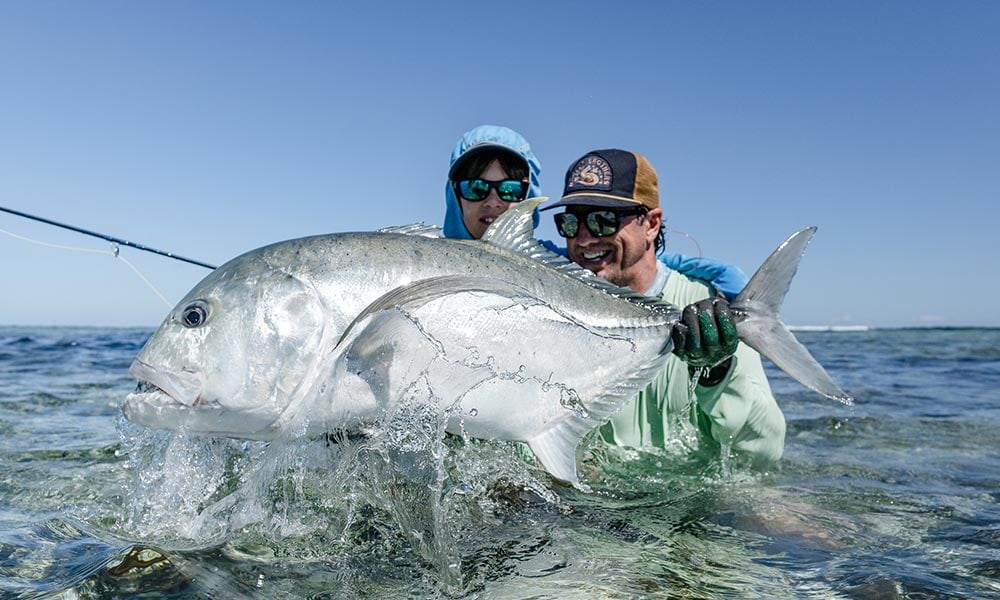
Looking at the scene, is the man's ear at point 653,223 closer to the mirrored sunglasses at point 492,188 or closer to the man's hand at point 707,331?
the mirrored sunglasses at point 492,188

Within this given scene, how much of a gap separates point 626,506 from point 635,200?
1757mm

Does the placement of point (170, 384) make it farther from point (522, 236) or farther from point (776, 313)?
point (776, 313)

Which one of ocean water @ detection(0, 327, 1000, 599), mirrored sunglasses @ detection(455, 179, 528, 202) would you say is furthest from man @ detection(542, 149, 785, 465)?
mirrored sunglasses @ detection(455, 179, 528, 202)

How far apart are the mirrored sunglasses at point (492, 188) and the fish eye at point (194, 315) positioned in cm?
272

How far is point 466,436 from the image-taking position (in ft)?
9.10

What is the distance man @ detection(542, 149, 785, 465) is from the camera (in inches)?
162

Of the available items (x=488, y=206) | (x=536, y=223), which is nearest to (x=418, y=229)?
(x=488, y=206)

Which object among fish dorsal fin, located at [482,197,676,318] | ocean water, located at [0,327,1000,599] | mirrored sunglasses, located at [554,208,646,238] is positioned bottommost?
ocean water, located at [0,327,1000,599]

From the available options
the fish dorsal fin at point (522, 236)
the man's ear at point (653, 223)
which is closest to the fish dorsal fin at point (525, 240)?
the fish dorsal fin at point (522, 236)

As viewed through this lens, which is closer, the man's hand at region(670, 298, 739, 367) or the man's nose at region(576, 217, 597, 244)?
the man's hand at region(670, 298, 739, 367)

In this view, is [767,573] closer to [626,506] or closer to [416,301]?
[626,506]

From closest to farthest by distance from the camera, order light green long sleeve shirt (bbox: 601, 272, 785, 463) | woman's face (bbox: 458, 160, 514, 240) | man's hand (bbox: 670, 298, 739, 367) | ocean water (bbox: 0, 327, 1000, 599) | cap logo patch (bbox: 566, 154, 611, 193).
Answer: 1. ocean water (bbox: 0, 327, 1000, 599)
2. man's hand (bbox: 670, 298, 739, 367)
3. light green long sleeve shirt (bbox: 601, 272, 785, 463)
4. cap logo patch (bbox: 566, 154, 611, 193)
5. woman's face (bbox: 458, 160, 514, 240)

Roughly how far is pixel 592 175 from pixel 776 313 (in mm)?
1508

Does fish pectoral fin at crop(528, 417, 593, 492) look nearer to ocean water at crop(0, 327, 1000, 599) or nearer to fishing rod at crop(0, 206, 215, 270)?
ocean water at crop(0, 327, 1000, 599)
